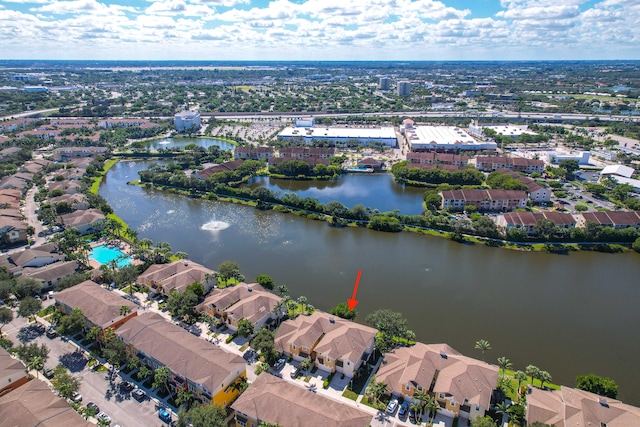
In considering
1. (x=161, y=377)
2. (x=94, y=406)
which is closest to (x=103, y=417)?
(x=94, y=406)

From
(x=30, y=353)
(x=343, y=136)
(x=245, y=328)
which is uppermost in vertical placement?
(x=343, y=136)

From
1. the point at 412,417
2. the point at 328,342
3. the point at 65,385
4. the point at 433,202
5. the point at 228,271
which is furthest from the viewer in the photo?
the point at 433,202

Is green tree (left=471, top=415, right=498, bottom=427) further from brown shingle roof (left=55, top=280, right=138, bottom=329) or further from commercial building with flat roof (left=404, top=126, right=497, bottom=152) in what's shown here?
commercial building with flat roof (left=404, top=126, right=497, bottom=152)

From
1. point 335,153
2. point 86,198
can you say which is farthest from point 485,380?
point 335,153

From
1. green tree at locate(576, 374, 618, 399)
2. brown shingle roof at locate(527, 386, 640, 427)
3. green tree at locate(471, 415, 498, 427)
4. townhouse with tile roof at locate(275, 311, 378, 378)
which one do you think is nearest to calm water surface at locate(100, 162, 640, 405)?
green tree at locate(576, 374, 618, 399)

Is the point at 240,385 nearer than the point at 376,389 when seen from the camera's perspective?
No

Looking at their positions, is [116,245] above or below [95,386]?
above

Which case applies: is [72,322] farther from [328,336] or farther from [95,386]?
[328,336]

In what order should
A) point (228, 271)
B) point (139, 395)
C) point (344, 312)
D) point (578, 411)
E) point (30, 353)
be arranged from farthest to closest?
point (228, 271), point (344, 312), point (30, 353), point (139, 395), point (578, 411)

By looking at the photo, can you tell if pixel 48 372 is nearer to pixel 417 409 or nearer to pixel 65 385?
pixel 65 385
